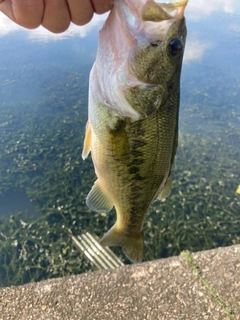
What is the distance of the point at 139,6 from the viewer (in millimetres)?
1181

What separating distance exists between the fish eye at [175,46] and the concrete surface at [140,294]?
210 centimetres

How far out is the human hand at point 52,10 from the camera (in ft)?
4.09

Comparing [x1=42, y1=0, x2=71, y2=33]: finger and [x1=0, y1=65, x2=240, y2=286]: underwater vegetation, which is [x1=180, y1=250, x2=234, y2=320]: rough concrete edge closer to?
[x1=0, y1=65, x2=240, y2=286]: underwater vegetation

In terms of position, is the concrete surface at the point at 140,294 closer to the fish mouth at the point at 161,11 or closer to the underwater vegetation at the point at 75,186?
the underwater vegetation at the point at 75,186

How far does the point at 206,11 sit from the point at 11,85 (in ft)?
23.5

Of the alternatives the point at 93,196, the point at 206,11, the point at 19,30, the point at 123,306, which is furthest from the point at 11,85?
the point at 206,11

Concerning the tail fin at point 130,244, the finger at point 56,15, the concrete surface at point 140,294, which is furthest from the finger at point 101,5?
the concrete surface at point 140,294

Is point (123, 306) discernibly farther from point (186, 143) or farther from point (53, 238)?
point (186, 143)

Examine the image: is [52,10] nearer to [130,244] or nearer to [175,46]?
[175,46]

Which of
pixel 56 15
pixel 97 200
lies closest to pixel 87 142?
pixel 97 200

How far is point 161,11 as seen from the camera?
1.19 meters

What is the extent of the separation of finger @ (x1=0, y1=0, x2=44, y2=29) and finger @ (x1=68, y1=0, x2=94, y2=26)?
0.11 meters

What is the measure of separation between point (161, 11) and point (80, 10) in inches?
11.7

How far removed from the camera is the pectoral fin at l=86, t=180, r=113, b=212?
167cm
